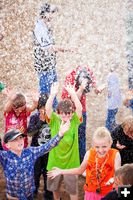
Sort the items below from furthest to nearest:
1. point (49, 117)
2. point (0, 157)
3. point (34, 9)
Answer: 1. point (34, 9)
2. point (49, 117)
3. point (0, 157)

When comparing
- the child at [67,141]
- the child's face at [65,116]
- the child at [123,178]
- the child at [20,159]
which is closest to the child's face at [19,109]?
the child at [67,141]

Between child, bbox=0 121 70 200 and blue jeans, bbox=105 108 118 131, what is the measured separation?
2405mm

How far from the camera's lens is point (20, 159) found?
3.12 m

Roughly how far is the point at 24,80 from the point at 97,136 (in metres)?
3.05

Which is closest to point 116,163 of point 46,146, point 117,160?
point 117,160

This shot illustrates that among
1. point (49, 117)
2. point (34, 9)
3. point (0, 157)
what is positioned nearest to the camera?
point (0, 157)

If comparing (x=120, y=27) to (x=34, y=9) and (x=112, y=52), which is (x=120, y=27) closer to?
(x=112, y=52)

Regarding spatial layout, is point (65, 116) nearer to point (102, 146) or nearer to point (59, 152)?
point (59, 152)

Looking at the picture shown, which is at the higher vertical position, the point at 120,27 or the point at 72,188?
the point at 120,27

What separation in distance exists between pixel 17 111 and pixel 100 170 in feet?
3.59

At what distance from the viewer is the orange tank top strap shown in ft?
10.6

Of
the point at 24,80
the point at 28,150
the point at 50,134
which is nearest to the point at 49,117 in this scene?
the point at 50,134

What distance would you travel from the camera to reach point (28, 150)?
10.3 ft

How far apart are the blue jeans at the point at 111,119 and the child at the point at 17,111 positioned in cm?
167
